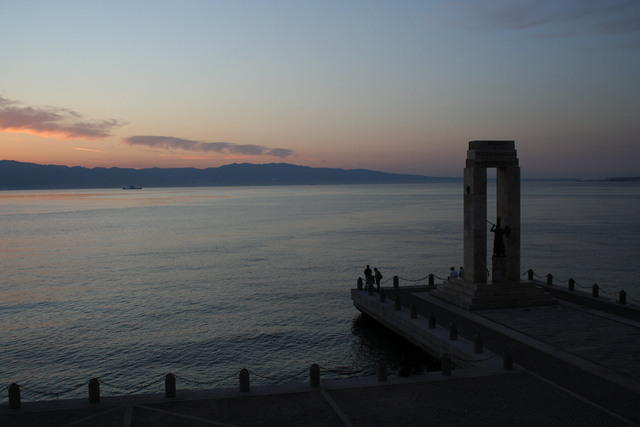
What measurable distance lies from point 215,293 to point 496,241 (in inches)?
906

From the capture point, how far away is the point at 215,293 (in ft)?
141

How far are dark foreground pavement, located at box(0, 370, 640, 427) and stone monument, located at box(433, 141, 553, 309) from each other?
404 inches

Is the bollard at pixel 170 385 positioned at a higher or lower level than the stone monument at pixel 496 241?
lower

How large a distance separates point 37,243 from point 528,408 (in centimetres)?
8003

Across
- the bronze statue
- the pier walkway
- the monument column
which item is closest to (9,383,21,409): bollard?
the pier walkway

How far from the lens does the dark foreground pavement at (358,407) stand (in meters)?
14.8

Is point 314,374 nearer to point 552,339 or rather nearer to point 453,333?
point 453,333

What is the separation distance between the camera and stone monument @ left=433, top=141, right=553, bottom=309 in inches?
1102

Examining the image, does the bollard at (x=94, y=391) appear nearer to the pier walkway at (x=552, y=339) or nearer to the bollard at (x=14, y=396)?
the bollard at (x=14, y=396)

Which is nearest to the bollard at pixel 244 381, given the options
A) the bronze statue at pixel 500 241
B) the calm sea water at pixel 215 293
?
the calm sea water at pixel 215 293

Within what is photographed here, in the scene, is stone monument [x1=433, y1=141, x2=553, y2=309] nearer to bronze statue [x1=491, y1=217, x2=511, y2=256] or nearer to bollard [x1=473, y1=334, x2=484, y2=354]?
bronze statue [x1=491, y1=217, x2=511, y2=256]

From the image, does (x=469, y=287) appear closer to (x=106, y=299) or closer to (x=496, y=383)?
(x=496, y=383)

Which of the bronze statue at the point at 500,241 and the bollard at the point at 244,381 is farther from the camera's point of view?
the bronze statue at the point at 500,241

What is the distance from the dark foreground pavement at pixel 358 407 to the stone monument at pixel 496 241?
33.7ft
